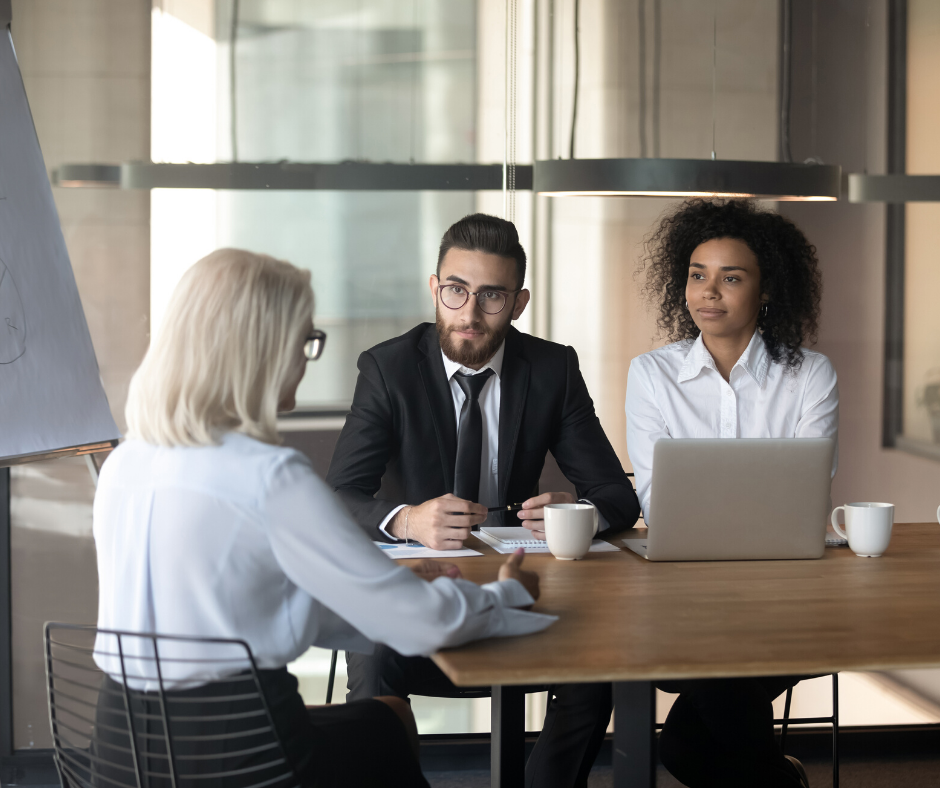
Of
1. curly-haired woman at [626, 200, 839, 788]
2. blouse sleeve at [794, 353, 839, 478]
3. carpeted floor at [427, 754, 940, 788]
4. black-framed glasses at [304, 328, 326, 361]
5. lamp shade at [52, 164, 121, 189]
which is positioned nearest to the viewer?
black-framed glasses at [304, 328, 326, 361]

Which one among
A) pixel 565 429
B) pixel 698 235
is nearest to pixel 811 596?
pixel 565 429

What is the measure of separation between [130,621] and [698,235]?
88.5 inches

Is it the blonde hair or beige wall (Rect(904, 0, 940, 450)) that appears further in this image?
beige wall (Rect(904, 0, 940, 450))

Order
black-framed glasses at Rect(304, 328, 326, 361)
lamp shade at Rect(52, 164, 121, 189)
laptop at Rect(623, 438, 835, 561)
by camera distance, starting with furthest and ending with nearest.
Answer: lamp shade at Rect(52, 164, 121, 189) < laptop at Rect(623, 438, 835, 561) < black-framed glasses at Rect(304, 328, 326, 361)

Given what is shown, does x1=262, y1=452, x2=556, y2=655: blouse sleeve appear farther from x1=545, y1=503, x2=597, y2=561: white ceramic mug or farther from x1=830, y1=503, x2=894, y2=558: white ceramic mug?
x1=830, y1=503, x2=894, y2=558: white ceramic mug

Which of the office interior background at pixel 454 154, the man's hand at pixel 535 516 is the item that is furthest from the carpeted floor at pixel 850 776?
the man's hand at pixel 535 516

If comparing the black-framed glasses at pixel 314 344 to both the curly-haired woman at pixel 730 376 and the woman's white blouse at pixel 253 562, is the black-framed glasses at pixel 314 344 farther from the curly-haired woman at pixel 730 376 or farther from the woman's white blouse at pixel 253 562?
the curly-haired woman at pixel 730 376

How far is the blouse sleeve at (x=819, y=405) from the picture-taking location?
2.65 meters

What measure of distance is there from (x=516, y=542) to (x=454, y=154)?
174 centimetres

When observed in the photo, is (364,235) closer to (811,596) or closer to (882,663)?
(811,596)

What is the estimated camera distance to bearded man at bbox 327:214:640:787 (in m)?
2.51

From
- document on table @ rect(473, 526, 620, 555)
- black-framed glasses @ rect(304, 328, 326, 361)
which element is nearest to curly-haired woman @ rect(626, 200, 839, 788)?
document on table @ rect(473, 526, 620, 555)

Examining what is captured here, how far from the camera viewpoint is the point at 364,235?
336 cm

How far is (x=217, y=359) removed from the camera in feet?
4.67
